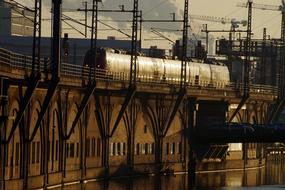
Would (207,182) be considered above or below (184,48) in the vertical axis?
below

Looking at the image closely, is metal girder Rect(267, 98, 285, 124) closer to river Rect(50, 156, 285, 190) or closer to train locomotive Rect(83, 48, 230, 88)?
train locomotive Rect(83, 48, 230, 88)

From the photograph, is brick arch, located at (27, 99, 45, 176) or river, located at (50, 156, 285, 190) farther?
river, located at (50, 156, 285, 190)

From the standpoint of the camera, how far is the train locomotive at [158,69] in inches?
4449

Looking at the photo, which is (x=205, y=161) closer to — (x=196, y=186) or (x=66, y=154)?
(x=196, y=186)

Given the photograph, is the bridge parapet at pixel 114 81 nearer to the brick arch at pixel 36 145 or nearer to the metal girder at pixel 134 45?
the metal girder at pixel 134 45

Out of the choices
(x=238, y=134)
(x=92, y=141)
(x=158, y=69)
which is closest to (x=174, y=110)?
(x=238, y=134)

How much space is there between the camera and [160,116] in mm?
115188

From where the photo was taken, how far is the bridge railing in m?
82.1

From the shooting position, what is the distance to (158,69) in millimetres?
123562

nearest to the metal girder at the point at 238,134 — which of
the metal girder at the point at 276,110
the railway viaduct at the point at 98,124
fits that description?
the railway viaduct at the point at 98,124

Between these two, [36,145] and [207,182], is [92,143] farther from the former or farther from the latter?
[36,145]

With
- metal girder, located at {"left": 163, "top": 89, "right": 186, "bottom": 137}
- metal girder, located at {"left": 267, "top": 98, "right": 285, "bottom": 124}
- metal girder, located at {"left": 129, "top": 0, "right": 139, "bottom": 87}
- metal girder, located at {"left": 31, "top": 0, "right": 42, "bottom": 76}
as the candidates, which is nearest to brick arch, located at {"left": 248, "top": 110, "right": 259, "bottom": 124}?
metal girder, located at {"left": 267, "top": 98, "right": 285, "bottom": 124}

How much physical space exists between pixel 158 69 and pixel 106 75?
54.0 feet

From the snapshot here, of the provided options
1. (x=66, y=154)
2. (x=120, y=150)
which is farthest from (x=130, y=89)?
(x=66, y=154)
